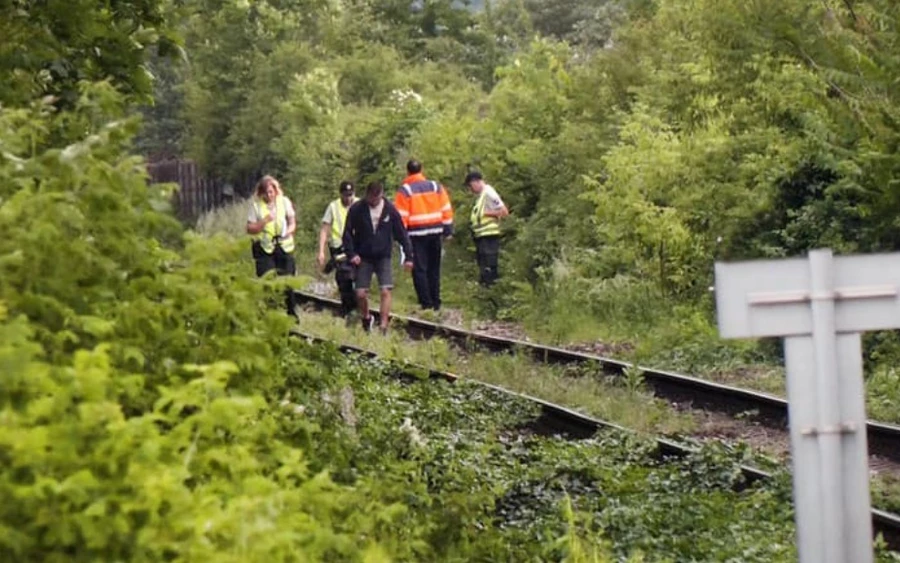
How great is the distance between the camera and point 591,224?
957 inches

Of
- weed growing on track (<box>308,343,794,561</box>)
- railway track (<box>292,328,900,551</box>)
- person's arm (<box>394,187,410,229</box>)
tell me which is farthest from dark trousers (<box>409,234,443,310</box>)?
weed growing on track (<box>308,343,794,561</box>)

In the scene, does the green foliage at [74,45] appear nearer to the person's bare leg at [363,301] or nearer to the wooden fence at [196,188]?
the person's bare leg at [363,301]

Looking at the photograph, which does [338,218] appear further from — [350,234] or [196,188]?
[196,188]

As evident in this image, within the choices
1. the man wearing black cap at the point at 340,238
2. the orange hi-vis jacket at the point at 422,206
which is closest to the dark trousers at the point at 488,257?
the orange hi-vis jacket at the point at 422,206

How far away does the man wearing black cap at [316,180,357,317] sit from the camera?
20.0 m

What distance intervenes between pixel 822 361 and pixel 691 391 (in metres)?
10.1

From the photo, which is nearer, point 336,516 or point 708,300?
point 336,516

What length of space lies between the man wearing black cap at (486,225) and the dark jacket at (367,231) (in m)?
5.22

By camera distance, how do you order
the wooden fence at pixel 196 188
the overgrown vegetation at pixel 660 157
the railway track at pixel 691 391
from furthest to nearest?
1. the wooden fence at pixel 196 188
2. the overgrown vegetation at pixel 660 157
3. the railway track at pixel 691 391

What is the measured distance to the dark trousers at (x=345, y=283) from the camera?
20.0 m

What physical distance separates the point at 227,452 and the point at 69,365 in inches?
21.2

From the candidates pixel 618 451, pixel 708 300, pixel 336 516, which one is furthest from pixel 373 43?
pixel 336 516

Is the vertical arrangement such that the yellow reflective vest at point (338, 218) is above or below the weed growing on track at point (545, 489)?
above

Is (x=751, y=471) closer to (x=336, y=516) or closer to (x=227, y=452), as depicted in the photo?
(x=336, y=516)
